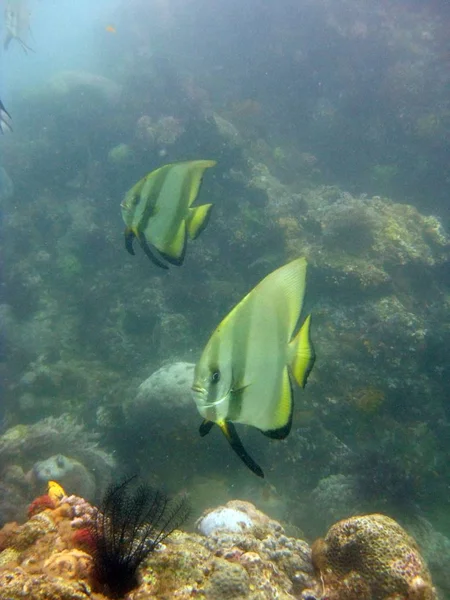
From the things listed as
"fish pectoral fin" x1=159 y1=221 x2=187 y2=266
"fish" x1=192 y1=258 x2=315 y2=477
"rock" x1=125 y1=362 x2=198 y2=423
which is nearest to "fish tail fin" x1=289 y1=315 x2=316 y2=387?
"fish" x1=192 y1=258 x2=315 y2=477

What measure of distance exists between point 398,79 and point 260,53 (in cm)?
581

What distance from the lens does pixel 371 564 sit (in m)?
2.77

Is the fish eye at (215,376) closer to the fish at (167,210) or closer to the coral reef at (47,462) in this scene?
the fish at (167,210)

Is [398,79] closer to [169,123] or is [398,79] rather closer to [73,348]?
[169,123]

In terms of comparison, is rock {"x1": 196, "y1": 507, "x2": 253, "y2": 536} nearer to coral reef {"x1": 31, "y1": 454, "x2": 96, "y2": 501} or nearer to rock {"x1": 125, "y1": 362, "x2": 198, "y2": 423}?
rock {"x1": 125, "y1": 362, "x2": 198, "y2": 423}

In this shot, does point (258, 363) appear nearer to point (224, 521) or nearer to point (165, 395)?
point (224, 521)

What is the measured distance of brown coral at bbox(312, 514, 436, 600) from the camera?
266 centimetres

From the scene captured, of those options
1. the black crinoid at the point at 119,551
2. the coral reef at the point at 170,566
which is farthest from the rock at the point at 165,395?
the black crinoid at the point at 119,551

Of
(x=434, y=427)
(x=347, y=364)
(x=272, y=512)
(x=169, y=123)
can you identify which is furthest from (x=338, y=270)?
(x=169, y=123)

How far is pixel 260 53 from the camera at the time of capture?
15648 millimetres

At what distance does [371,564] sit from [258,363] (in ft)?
7.73

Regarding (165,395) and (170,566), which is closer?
(170,566)

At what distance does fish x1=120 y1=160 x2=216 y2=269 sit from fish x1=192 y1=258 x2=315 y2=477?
37.8 inches

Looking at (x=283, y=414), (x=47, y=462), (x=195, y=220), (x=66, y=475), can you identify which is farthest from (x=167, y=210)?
→ (x=47, y=462)
